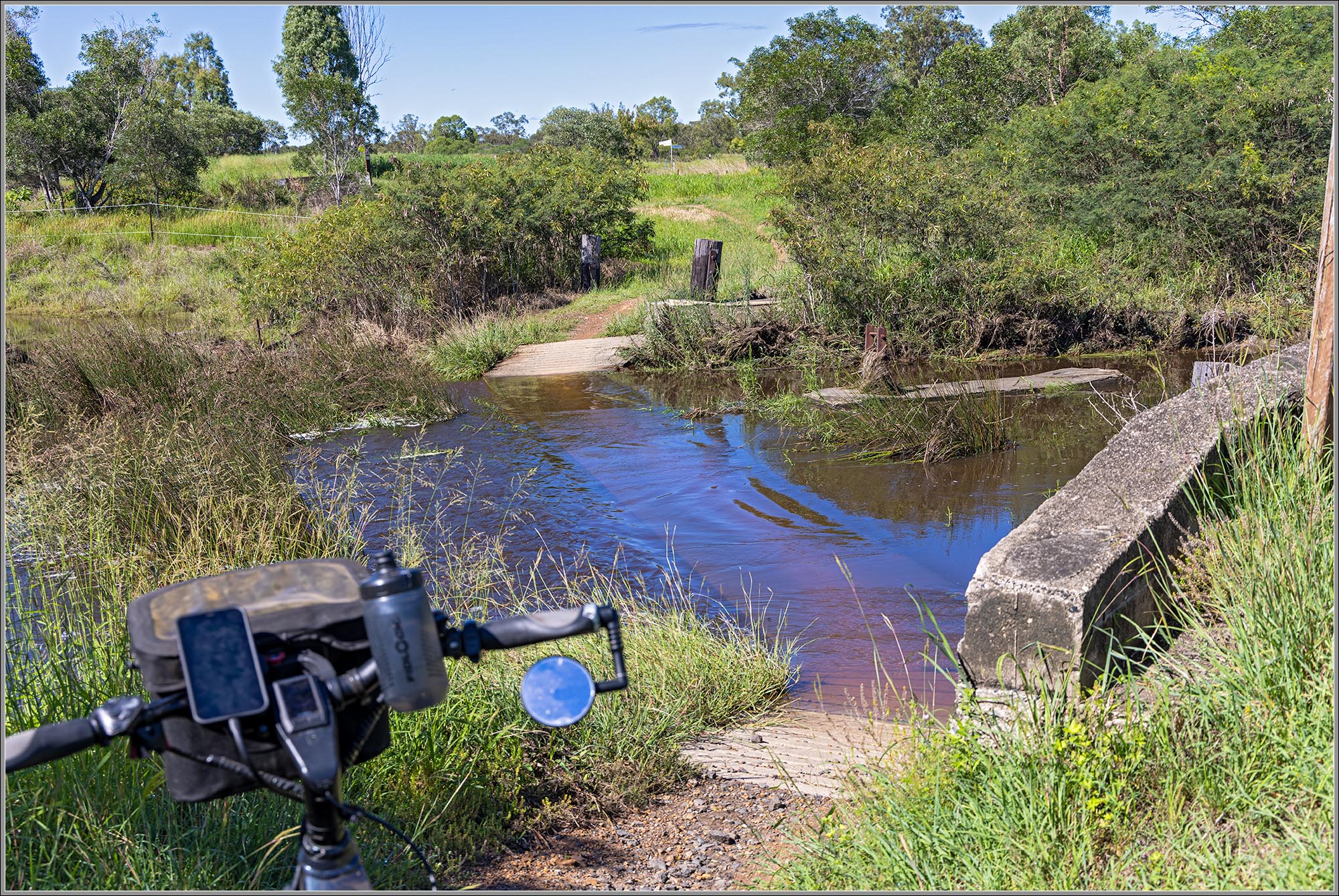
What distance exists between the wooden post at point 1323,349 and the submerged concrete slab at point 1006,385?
6.22 metres

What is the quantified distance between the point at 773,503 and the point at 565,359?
748cm

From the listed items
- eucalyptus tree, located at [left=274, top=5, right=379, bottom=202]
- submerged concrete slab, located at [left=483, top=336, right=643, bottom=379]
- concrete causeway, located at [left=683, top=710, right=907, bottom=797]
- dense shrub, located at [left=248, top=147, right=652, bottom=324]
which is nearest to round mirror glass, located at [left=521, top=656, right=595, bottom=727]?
concrete causeway, located at [left=683, top=710, right=907, bottom=797]

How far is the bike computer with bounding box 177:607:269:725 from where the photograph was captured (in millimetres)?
1521

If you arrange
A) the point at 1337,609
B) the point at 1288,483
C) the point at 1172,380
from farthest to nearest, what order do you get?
1. the point at 1172,380
2. the point at 1288,483
3. the point at 1337,609

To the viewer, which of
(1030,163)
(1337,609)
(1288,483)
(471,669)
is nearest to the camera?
(1337,609)

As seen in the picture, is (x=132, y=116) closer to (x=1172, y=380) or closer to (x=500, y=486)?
(x=500, y=486)

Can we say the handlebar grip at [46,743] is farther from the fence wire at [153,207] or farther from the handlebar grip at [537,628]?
the fence wire at [153,207]

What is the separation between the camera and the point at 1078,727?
8.66 ft

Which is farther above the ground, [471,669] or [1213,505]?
[1213,505]

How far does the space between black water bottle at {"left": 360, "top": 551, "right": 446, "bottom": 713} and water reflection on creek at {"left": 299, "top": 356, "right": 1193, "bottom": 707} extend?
3246mm

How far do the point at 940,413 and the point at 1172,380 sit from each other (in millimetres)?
4213

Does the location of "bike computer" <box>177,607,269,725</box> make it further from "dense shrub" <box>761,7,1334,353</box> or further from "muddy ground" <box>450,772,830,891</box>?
"dense shrub" <box>761,7,1334,353</box>

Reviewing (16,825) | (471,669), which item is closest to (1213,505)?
(471,669)

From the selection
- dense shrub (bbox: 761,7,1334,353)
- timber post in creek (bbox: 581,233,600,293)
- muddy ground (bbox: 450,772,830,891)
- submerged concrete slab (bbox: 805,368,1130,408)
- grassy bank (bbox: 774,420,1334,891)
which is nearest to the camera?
grassy bank (bbox: 774,420,1334,891)
